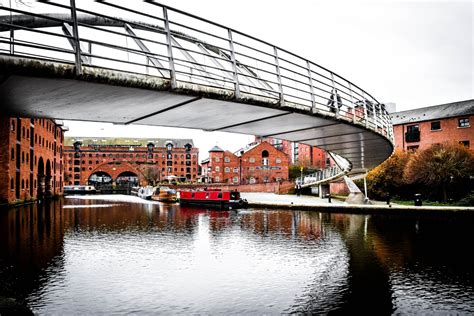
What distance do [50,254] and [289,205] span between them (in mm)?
18990

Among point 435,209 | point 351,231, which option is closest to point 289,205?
point 435,209

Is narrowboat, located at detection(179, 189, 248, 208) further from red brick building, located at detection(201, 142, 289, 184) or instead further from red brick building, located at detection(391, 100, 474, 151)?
red brick building, located at detection(201, 142, 289, 184)

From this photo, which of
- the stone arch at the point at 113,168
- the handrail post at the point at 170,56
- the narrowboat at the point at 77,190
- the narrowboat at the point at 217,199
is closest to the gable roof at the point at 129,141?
the stone arch at the point at 113,168

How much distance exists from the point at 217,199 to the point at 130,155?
67.8 m

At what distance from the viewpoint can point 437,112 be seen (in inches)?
1686

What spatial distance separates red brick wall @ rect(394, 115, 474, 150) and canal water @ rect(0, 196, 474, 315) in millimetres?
26566

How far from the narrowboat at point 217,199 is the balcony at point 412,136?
22.7 m

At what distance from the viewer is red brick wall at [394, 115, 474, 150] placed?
39.5 m

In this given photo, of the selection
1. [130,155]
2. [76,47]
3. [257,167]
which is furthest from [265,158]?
[76,47]

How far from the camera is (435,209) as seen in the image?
2169 centimetres

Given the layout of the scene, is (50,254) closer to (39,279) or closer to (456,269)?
(39,279)

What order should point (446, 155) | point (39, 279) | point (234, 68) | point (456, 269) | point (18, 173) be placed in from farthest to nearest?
point (18, 173), point (446, 155), point (456, 269), point (39, 279), point (234, 68)

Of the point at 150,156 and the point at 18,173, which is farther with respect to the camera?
the point at 150,156

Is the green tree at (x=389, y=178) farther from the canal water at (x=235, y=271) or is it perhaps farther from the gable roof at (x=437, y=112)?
the canal water at (x=235, y=271)
